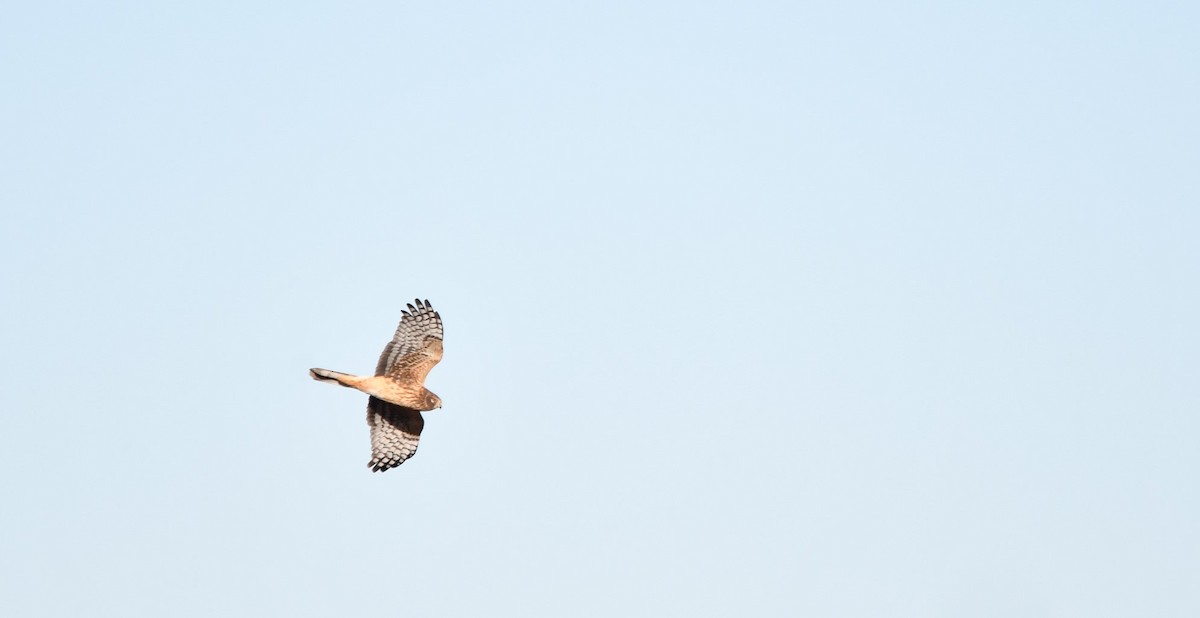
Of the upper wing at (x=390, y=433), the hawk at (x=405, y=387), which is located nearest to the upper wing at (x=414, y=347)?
the hawk at (x=405, y=387)

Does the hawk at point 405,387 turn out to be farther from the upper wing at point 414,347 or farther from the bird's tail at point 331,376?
the bird's tail at point 331,376

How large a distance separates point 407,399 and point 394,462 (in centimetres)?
196

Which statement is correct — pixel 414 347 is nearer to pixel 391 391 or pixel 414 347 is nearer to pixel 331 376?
pixel 391 391

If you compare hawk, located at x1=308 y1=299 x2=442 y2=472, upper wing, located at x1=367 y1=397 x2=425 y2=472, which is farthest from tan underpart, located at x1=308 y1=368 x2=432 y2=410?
upper wing, located at x1=367 y1=397 x2=425 y2=472

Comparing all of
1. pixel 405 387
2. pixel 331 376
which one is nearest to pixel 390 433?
pixel 405 387

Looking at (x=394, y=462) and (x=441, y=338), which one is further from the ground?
(x=441, y=338)

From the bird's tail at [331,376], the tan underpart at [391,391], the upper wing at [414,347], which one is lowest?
the bird's tail at [331,376]

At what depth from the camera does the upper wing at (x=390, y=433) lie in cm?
3672

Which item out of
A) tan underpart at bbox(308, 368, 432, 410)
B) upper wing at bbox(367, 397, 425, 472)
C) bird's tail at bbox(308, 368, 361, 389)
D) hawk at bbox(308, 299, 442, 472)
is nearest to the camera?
bird's tail at bbox(308, 368, 361, 389)

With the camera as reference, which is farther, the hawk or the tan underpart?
the hawk

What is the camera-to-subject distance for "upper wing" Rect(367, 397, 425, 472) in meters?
36.7

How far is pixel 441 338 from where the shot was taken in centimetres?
3672

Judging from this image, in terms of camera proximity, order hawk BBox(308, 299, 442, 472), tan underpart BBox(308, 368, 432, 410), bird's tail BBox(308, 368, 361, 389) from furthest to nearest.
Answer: hawk BBox(308, 299, 442, 472) < tan underpart BBox(308, 368, 432, 410) < bird's tail BBox(308, 368, 361, 389)

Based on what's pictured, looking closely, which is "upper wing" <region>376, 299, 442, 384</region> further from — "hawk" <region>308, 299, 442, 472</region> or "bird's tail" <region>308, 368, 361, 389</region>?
"bird's tail" <region>308, 368, 361, 389</region>
